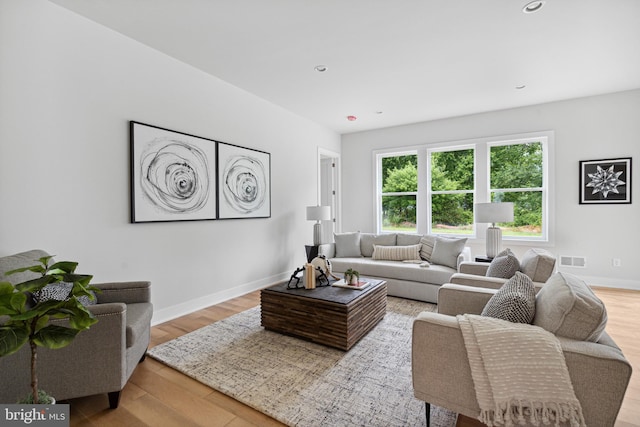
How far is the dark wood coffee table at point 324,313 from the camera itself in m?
2.43

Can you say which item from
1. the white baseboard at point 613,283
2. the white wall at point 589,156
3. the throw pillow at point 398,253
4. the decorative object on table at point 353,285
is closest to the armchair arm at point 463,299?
the decorative object on table at point 353,285

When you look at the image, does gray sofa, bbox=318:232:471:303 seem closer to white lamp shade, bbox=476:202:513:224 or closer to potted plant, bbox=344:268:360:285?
white lamp shade, bbox=476:202:513:224

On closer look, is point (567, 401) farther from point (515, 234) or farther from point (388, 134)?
point (388, 134)

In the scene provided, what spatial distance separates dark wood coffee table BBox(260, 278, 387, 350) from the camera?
7.98 feet

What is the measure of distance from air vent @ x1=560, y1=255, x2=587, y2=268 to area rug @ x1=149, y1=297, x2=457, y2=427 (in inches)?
123

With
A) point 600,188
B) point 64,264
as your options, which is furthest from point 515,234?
point 64,264

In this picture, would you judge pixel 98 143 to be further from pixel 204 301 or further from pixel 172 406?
pixel 172 406

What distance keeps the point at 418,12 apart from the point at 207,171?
8.57 ft

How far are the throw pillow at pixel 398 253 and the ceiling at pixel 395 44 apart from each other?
2.12 metres

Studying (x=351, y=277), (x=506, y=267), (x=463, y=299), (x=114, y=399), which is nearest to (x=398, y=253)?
(x=351, y=277)

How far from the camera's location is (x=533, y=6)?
2.29 meters

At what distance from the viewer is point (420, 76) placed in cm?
353

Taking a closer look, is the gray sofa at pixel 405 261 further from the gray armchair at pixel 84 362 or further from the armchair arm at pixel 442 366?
the gray armchair at pixel 84 362
